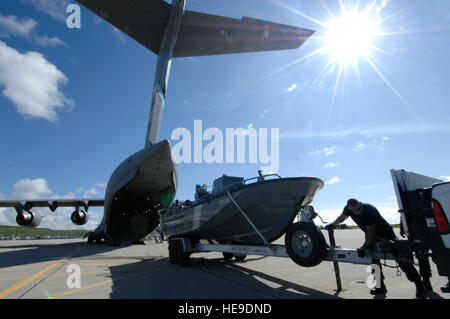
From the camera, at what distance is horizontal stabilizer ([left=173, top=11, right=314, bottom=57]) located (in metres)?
14.2

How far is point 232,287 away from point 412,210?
11.0ft

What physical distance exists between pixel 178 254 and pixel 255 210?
11.3 feet

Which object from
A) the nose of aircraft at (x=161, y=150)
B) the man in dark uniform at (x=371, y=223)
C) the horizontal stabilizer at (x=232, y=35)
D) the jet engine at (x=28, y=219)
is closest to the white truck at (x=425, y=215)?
the man in dark uniform at (x=371, y=223)

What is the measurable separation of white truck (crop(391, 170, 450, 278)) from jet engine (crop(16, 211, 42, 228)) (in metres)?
26.0

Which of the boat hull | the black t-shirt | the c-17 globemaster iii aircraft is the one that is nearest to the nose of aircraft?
the c-17 globemaster iii aircraft

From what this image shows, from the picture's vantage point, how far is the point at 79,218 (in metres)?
22.3

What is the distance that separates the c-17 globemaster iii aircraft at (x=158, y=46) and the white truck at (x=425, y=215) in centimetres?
853

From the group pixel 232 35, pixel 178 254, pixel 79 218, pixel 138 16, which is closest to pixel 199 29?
pixel 232 35

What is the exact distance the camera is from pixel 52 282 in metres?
5.27

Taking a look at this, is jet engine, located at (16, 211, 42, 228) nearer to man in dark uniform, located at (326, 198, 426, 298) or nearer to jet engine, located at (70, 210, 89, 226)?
jet engine, located at (70, 210, 89, 226)

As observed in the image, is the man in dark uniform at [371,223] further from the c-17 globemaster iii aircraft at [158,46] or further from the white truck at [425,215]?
the c-17 globemaster iii aircraft at [158,46]

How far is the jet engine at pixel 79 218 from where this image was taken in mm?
22250
